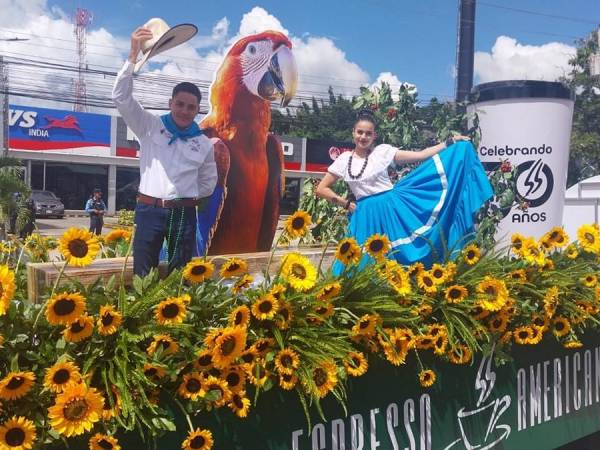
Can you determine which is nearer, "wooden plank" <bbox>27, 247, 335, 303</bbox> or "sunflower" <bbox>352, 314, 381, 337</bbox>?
"sunflower" <bbox>352, 314, 381, 337</bbox>

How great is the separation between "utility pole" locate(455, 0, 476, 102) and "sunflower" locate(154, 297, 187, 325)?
4.21 m

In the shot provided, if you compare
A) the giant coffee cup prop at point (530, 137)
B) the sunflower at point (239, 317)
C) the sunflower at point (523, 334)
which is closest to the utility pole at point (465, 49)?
the giant coffee cup prop at point (530, 137)

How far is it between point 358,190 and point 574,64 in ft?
89.6

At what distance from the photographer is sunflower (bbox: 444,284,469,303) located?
2.27 meters

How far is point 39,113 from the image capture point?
1473 centimetres

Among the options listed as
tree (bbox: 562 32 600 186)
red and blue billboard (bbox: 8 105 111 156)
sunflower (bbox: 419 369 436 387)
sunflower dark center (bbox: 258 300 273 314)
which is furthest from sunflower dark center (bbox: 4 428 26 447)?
tree (bbox: 562 32 600 186)

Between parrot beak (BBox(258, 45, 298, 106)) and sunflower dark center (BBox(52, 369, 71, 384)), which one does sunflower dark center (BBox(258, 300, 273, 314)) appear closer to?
sunflower dark center (BBox(52, 369, 71, 384))

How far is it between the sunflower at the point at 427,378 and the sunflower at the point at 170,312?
3.03ft

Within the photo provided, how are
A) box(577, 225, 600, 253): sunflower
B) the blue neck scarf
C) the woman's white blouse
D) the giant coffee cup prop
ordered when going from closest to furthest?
1. box(577, 225, 600, 253): sunflower
2. the blue neck scarf
3. the woman's white blouse
4. the giant coffee cup prop

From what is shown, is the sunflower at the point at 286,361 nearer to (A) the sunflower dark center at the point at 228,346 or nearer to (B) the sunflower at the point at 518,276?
(A) the sunflower dark center at the point at 228,346

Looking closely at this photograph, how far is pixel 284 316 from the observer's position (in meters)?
1.81

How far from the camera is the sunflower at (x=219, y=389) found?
155cm

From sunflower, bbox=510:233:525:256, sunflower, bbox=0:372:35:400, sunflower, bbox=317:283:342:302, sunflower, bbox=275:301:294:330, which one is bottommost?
sunflower, bbox=0:372:35:400

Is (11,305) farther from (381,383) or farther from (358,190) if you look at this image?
(358,190)
